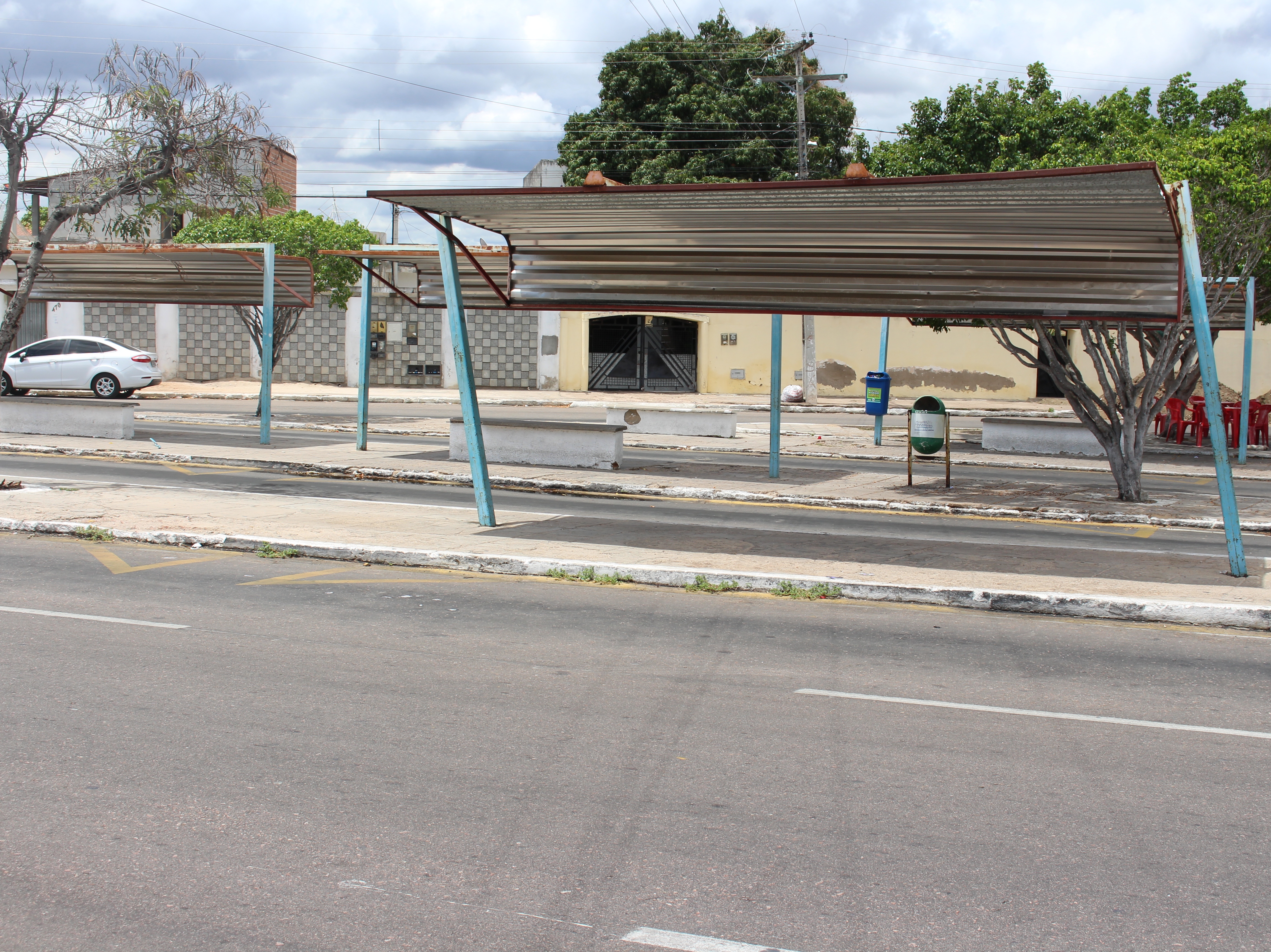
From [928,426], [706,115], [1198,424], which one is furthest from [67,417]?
[706,115]

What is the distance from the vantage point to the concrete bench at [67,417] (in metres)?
19.2

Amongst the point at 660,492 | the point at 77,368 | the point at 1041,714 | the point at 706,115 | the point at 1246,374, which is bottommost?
the point at 1041,714

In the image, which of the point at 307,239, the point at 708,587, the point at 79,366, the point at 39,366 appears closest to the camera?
the point at 708,587

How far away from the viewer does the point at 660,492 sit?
14633mm

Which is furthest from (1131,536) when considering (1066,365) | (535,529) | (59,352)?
(59,352)

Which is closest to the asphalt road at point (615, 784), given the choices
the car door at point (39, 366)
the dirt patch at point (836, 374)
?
the car door at point (39, 366)

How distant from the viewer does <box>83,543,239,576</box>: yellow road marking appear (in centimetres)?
901

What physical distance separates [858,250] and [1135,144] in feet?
31.3

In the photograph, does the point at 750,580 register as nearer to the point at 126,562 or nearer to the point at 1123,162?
the point at 126,562

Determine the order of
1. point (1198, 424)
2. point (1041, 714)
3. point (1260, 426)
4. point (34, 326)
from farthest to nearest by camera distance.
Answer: point (34, 326), point (1260, 426), point (1198, 424), point (1041, 714)

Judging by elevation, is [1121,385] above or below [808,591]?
above

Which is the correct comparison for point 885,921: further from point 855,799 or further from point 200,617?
point 200,617

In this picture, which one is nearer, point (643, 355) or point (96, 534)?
point (96, 534)

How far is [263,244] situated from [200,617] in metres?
12.0
